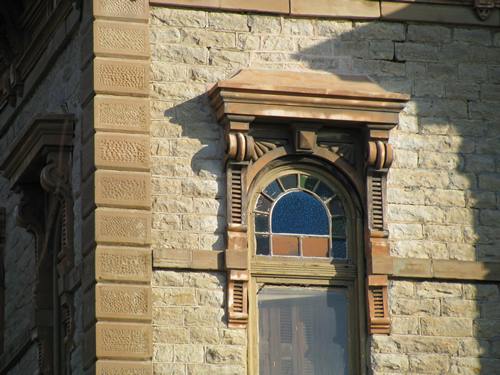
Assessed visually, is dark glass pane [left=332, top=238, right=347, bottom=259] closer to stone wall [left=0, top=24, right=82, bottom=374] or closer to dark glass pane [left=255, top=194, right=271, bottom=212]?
dark glass pane [left=255, top=194, right=271, bottom=212]

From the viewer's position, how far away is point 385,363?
914 inches

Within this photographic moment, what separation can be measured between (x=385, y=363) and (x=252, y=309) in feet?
4.68

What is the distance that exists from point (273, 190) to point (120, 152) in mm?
1672

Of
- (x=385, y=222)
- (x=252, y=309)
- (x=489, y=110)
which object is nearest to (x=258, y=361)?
(x=252, y=309)

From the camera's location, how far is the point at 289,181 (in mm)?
23750

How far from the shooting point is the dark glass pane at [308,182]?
23781mm

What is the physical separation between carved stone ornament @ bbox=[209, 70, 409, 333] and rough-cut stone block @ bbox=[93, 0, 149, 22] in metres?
1.07

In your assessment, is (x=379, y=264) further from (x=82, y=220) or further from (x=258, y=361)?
(x=82, y=220)

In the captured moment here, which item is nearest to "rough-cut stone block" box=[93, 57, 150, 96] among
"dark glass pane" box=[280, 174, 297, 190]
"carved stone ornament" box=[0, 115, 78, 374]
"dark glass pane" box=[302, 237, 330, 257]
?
"carved stone ornament" box=[0, 115, 78, 374]

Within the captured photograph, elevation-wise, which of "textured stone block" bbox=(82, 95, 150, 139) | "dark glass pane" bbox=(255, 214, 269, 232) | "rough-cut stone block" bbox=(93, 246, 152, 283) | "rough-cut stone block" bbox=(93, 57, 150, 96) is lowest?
"rough-cut stone block" bbox=(93, 246, 152, 283)

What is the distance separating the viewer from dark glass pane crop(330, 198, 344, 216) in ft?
78.1

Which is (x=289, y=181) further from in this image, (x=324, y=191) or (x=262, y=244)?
(x=262, y=244)

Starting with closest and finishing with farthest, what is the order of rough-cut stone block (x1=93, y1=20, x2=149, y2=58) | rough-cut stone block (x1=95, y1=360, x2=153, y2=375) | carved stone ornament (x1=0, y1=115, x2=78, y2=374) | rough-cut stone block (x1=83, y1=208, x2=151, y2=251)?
rough-cut stone block (x1=95, y1=360, x2=153, y2=375), rough-cut stone block (x1=83, y1=208, x2=151, y2=251), rough-cut stone block (x1=93, y1=20, x2=149, y2=58), carved stone ornament (x1=0, y1=115, x2=78, y2=374)

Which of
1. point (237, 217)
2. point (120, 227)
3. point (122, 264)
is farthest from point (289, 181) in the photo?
point (122, 264)
